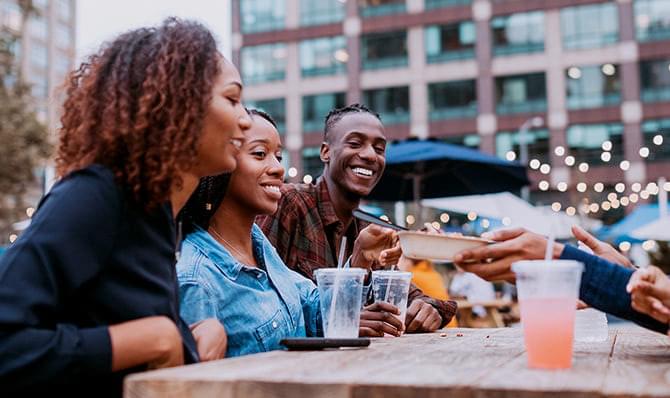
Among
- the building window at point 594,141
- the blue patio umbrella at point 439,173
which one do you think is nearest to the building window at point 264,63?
the building window at point 594,141

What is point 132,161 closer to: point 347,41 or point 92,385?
point 92,385

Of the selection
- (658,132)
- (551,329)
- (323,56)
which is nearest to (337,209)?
(551,329)

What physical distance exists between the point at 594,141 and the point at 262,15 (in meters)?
16.5

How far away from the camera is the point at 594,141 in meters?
30.3

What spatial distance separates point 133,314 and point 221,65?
789 millimetres

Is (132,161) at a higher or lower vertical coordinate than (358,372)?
higher

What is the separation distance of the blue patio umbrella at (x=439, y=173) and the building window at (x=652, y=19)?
24122 mm

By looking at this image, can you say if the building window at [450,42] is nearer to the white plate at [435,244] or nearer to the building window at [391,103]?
the building window at [391,103]

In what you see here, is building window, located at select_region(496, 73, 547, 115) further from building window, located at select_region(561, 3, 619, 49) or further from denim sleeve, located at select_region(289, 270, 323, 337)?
denim sleeve, located at select_region(289, 270, 323, 337)

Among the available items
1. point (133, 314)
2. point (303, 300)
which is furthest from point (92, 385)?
point (303, 300)

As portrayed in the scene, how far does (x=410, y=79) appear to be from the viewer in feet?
108

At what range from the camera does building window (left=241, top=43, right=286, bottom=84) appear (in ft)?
116

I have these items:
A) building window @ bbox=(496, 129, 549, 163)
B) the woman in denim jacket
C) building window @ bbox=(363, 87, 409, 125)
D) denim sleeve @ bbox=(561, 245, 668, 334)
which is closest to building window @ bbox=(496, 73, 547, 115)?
building window @ bbox=(496, 129, 549, 163)

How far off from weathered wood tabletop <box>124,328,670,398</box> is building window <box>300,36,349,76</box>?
32.7 m
